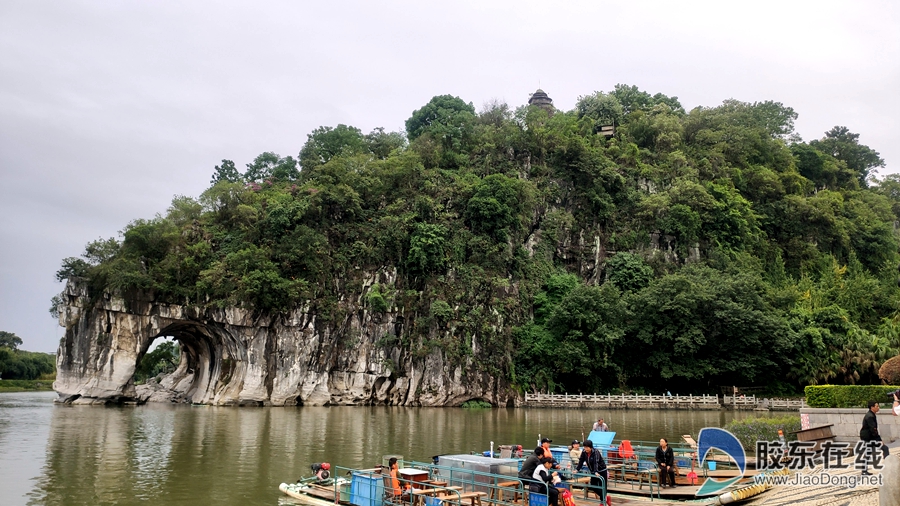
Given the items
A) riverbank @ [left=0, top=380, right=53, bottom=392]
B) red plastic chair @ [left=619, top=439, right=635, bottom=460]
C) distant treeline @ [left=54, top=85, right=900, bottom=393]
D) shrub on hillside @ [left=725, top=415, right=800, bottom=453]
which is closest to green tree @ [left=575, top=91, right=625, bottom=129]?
distant treeline @ [left=54, top=85, right=900, bottom=393]

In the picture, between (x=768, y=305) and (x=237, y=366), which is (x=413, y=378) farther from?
(x=768, y=305)

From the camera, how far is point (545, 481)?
10578 millimetres

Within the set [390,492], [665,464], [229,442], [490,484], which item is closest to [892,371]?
[665,464]

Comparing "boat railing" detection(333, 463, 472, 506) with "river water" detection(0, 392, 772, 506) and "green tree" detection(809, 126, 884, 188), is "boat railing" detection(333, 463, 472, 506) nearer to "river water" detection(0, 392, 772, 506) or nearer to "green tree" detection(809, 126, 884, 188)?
"river water" detection(0, 392, 772, 506)

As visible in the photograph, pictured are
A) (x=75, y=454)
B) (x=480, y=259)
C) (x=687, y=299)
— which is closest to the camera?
(x=75, y=454)

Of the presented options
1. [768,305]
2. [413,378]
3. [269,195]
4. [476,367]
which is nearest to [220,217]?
[269,195]

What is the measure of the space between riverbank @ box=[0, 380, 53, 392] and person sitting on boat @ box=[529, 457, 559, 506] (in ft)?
298

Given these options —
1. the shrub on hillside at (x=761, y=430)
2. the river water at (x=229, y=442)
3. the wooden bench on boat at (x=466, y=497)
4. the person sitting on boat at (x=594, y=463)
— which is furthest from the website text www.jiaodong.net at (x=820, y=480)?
the river water at (x=229, y=442)

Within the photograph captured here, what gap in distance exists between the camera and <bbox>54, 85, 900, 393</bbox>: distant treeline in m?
42.9

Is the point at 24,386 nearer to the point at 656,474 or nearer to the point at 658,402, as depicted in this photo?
the point at 658,402

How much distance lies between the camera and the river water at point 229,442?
1443cm

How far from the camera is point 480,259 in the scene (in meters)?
46.9

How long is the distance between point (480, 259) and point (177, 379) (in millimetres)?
30285

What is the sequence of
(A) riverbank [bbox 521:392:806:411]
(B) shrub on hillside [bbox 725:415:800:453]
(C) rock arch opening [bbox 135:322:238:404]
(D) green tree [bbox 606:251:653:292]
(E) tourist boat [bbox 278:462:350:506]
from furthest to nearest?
(D) green tree [bbox 606:251:653:292] → (C) rock arch opening [bbox 135:322:238:404] → (A) riverbank [bbox 521:392:806:411] → (B) shrub on hillside [bbox 725:415:800:453] → (E) tourist boat [bbox 278:462:350:506]
